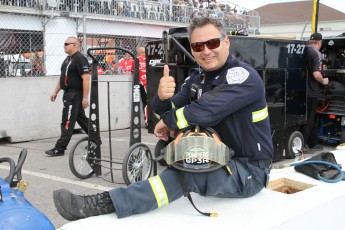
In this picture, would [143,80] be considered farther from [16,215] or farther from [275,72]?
[16,215]

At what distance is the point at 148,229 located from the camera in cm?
236

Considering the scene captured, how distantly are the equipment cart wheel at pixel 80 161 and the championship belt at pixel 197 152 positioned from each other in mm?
3579

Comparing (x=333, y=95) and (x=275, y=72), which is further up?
(x=275, y=72)

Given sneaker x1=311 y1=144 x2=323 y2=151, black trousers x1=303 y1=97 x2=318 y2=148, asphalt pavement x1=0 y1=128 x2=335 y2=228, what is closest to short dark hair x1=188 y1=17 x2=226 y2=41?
asphalt pavement x1=0 y1=128 x2=335 y2=228

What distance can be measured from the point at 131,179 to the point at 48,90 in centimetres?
486

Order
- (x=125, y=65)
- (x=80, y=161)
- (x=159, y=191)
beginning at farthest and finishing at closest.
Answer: (x=125, y=65)
(x=80, y=161)
(x=159, y=191)

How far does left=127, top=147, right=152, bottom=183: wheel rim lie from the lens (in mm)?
5523

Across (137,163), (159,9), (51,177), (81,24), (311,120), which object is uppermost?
(159,9)

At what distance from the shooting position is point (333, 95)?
8.04 metres

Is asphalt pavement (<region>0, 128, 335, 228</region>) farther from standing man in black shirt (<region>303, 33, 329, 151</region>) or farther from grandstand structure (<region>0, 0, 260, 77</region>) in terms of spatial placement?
grandstand structure (<region>0, 0, 260, 77</region>)

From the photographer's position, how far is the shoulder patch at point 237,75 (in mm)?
2764

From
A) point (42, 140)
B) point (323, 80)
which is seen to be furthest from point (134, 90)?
point (42, 140)

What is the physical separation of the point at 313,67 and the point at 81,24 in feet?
38.4

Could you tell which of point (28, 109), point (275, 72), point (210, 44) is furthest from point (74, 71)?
point (210, 44)
